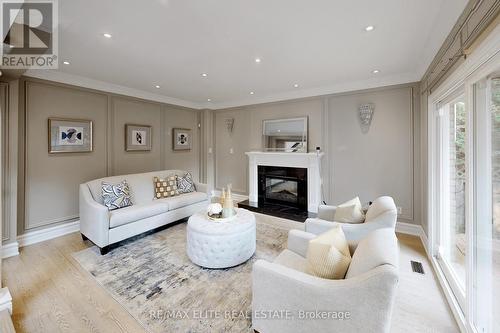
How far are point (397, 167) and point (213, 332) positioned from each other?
3.56 metres

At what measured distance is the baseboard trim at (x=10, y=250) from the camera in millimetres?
2749

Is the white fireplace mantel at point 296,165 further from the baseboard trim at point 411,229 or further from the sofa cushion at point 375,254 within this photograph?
the sofa cushion at point 375,254

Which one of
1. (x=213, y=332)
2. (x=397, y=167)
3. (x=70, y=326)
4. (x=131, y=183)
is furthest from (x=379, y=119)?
(x=70, y=326)

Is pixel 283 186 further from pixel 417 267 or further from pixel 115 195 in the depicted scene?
pixel 115 195

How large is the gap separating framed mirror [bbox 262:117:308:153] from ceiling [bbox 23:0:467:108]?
2.57 feet

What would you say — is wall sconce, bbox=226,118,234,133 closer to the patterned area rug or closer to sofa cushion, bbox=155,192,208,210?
sofa cushion, bbox=155,192,208,210

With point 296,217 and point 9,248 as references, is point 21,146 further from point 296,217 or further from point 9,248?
point 296,217

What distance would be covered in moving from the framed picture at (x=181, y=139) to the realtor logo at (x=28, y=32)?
8.42 feet

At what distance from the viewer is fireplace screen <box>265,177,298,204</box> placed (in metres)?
4.57

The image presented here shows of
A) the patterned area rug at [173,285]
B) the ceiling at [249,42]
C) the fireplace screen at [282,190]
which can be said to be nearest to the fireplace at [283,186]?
the fireplace screen at [282,190]

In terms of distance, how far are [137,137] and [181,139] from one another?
1.10 meters

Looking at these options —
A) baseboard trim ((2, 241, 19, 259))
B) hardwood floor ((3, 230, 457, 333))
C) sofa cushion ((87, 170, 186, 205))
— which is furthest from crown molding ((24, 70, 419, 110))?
hardwood floor ((3, 230, 457, 333))

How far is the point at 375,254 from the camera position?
3.92ft

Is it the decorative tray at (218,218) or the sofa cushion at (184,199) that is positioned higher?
the sofa cushion at (184,199)
